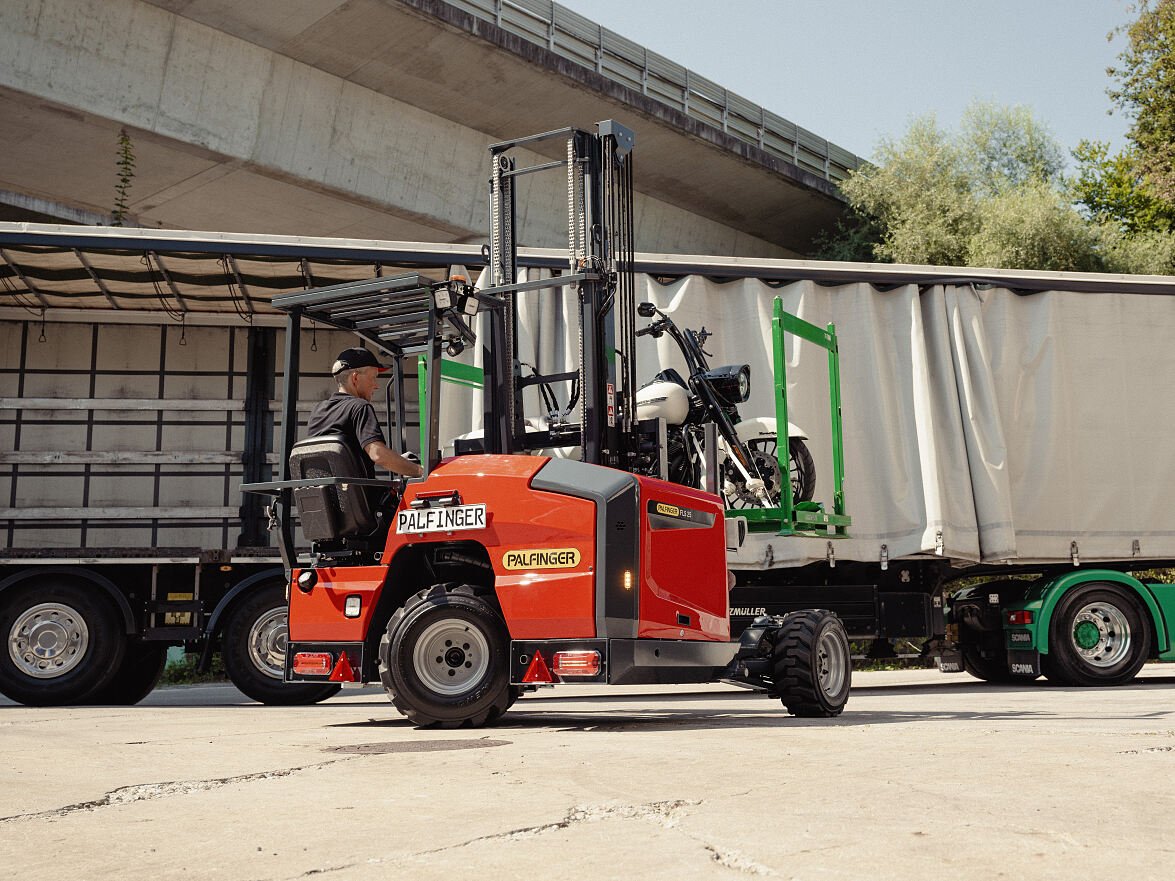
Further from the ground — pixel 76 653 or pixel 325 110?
pixel 325 110

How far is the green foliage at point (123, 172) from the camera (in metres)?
16.1

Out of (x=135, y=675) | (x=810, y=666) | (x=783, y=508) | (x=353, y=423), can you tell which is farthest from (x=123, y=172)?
(x=810, y=666)

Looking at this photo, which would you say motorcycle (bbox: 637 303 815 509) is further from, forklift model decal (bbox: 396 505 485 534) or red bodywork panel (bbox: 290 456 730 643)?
forklift model decal (bbox: 396 505 485 534)

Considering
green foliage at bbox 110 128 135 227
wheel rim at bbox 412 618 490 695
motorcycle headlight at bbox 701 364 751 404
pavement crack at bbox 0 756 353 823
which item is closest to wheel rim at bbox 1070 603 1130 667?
motorcycle headlight at bbox 701 364 751 404

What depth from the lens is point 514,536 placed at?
6.41 metres

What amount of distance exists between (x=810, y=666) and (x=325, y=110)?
13065 millimetres

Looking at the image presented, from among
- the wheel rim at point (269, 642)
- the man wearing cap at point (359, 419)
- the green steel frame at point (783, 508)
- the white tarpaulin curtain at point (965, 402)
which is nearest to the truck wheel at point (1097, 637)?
the white tarpaulin curtain at point (965, 402)

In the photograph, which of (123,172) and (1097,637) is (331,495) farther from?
(123,172)

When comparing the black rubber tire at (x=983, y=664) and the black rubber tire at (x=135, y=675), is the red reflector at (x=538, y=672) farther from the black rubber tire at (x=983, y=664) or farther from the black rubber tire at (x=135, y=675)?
the black rubber tire at (x=983, y=664)

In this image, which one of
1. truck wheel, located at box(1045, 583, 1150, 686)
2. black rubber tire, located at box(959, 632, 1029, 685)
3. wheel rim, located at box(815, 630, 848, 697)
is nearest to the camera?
wheel rim, located at box(815, 630, 848, 697)

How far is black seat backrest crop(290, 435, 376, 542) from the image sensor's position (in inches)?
272

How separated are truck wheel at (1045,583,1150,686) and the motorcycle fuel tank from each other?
17.0 feet

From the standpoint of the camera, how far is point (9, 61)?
48.1 feet

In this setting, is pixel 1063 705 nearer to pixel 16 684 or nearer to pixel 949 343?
pixel 949 343
